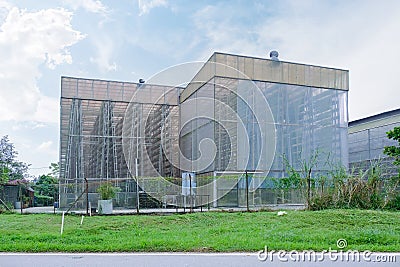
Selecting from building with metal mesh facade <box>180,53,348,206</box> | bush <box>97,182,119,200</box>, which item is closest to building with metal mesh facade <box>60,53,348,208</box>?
building with metal mesh facade <box>180,53,348,206</box>

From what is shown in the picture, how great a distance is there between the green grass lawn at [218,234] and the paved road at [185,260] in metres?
0.43

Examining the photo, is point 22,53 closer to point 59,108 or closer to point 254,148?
point 59,108

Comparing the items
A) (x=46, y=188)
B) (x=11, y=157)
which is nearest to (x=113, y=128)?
(x=46, y=188)

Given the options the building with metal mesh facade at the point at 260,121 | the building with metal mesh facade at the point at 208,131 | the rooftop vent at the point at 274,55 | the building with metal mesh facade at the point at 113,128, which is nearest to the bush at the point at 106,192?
the building with metal mesh facade at the point at 208,131

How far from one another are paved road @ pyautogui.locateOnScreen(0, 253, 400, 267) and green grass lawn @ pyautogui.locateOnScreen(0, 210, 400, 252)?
429 millimetres

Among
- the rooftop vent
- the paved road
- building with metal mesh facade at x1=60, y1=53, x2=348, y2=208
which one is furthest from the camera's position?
the rooftop vent

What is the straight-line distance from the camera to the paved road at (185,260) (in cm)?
613

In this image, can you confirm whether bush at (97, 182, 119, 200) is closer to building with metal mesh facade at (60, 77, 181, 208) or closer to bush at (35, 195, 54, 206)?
building with metal mesh facade at (60, 77, 181, 208)

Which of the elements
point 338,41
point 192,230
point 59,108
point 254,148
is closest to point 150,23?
point 338,41

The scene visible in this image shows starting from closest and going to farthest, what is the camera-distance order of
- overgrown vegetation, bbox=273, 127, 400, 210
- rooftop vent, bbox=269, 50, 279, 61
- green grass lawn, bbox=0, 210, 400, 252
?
green grass lawn, bbox=0, 210, 400, 252, overgrown vegetation, bbox=273, 127, 400, 210, rooftop vent, bbox=269, 50, 279, 61

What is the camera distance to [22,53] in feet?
45.9

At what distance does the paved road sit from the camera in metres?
6.13

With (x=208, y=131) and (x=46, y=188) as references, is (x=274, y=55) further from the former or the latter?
(x=46, y=188)

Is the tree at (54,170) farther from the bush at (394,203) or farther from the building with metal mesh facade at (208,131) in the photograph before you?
the bush at (394,203)
